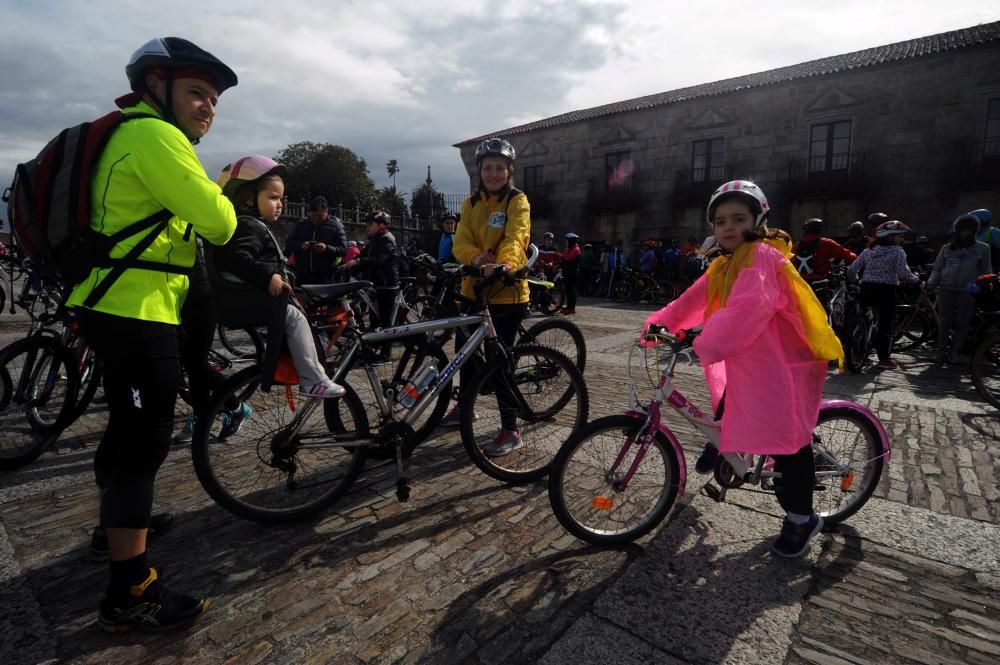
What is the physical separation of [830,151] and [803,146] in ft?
3.10

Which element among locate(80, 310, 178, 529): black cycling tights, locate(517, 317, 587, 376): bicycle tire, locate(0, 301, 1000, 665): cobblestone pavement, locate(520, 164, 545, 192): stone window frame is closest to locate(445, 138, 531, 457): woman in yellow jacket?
locate(0, 301, 1000, 665): cobblestone pavement

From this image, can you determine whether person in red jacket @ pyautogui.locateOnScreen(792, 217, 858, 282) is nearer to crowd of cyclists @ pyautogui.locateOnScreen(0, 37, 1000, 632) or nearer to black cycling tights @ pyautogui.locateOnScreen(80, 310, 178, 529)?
crowd of cyclists @ pyautogui.locateOnScreen(0, 37, 1000, 632)

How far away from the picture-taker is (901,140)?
18516 mm

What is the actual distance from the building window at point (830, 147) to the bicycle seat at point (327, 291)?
22.3 m

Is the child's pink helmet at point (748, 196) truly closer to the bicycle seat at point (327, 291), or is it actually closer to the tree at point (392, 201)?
the bicycle seat at point (327, 291)

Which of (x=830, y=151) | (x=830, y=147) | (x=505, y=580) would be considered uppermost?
(x=830, y=147)

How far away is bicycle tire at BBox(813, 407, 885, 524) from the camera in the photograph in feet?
8.35

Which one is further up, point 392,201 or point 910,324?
point 392,201

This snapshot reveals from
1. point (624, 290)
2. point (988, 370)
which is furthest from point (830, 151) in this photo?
point (988, 370)

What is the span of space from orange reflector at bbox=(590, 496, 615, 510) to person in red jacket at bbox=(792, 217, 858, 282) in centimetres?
558

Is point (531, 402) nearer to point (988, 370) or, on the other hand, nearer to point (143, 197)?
point (143, 197)

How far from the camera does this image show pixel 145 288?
1.83m

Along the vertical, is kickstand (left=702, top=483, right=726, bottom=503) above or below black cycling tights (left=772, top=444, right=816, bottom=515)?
below

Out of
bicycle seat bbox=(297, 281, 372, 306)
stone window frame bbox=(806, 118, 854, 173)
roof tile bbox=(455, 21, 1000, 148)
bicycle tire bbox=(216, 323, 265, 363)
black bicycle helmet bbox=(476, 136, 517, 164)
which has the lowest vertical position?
bicycle tire bbox=(216, 323, 265, 363)
